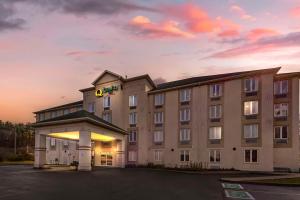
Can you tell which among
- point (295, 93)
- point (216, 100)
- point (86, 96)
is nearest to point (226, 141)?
point (216, 100)

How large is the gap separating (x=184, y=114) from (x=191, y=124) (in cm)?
Result: 189

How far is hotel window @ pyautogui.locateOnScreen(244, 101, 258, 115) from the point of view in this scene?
39.1 m

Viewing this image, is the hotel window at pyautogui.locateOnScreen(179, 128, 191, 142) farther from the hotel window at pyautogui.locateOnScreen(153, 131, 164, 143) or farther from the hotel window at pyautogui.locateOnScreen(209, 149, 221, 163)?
the hotel window at pyautogui.locateOnScreen(209, 149, 221, 163)

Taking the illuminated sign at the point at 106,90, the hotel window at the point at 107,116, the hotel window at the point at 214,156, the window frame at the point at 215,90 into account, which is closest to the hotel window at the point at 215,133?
the hotel window at the point at 214,156

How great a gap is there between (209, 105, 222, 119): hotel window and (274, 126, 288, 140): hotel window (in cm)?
717

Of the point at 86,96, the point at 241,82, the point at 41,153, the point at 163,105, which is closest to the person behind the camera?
the point at 41,153

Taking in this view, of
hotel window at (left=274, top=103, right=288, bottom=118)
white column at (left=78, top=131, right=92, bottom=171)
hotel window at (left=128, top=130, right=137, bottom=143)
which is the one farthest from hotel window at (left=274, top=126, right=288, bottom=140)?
white column at (left=78, top=131, right=92, bottom=171)

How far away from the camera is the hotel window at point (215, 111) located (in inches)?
1655

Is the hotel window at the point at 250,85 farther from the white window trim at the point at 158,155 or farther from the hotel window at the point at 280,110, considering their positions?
the white window trim at the point at 158,155

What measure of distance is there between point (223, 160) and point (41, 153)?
22.7m

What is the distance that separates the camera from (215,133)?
4197 cm

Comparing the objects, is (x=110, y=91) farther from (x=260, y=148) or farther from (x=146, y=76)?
(x=260, y=148)

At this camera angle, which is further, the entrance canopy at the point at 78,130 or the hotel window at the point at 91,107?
the hotel window at the point at 91,107

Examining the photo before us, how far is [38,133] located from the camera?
38.0 m
